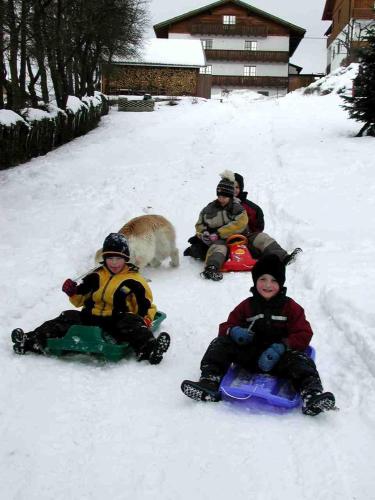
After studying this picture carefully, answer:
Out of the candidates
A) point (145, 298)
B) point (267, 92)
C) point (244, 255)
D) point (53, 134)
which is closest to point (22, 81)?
point (53, 134)

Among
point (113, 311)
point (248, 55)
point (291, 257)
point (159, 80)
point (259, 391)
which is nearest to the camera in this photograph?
point (259, 391)

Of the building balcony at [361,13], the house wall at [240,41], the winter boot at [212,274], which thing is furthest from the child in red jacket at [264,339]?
the house wall at [240,41]

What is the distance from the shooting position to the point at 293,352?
12.7 feet

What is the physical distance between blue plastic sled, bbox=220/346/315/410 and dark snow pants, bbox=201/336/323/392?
0.20ft

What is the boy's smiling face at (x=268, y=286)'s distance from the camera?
162 inches

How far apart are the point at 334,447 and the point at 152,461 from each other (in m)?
1.07

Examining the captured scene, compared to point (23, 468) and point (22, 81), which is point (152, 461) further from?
point (22, 81)

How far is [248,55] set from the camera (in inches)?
2008

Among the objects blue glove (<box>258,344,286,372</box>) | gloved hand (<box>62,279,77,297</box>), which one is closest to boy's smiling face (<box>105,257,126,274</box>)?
gloved hand (<box>62,279,77,297</box>)

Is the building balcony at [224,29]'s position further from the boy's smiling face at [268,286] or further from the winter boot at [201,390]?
the winter boot at [201,390]

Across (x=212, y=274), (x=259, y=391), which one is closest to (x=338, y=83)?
(x=212, y=274)

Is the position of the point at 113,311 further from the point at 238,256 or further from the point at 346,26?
the point at 346,26

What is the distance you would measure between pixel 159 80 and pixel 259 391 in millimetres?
37413

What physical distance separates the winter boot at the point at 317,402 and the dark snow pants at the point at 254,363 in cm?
7
